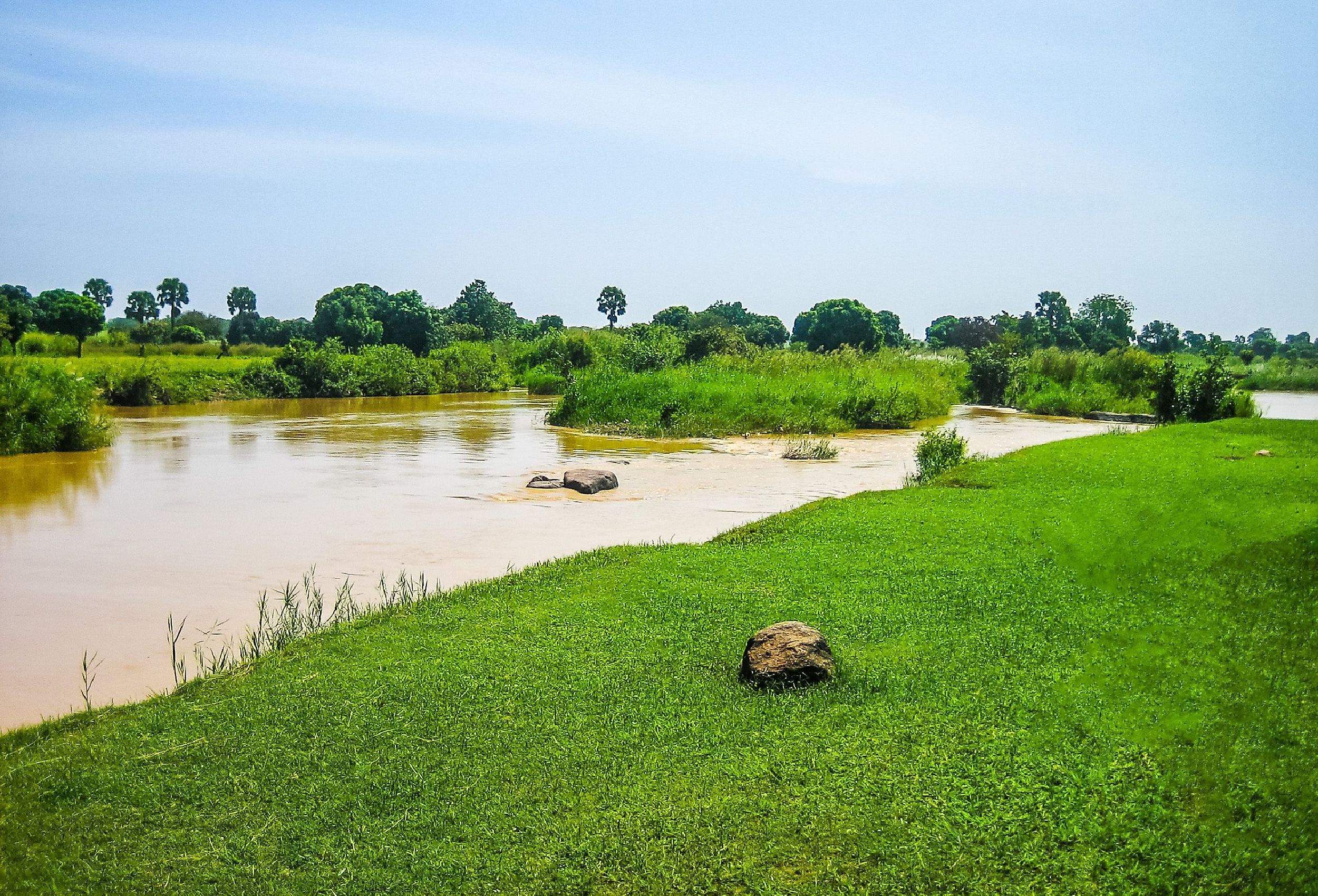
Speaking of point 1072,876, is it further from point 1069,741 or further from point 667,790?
point 667,790

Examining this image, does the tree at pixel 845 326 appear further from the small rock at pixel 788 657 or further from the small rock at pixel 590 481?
the small rock at pixel 788 657

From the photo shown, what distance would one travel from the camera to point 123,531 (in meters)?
13.2

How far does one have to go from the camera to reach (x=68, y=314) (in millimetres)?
52125

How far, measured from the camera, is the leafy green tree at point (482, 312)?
98938mm

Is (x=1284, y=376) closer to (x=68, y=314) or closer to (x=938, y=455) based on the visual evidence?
(x=938, y=455)

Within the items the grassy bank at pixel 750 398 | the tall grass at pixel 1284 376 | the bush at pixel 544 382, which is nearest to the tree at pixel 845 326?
the bush at pixel 544 382

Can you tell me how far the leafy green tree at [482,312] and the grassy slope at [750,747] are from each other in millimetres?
90328

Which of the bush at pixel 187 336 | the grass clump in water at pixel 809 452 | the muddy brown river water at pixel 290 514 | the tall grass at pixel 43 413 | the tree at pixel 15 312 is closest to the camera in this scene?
the muddy brown river water at pixel 290 514

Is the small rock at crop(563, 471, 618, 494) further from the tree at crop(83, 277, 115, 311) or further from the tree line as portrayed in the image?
the tree at crop(83, 277, 115, 311)

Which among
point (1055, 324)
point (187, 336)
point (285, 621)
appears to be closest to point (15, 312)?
point (187, 336)

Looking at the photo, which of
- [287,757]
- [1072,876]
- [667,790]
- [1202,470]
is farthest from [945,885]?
[1202,470]

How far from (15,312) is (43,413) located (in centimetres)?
2584

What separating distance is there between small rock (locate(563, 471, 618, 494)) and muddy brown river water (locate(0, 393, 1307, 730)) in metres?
0.27

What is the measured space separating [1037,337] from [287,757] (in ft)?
228
